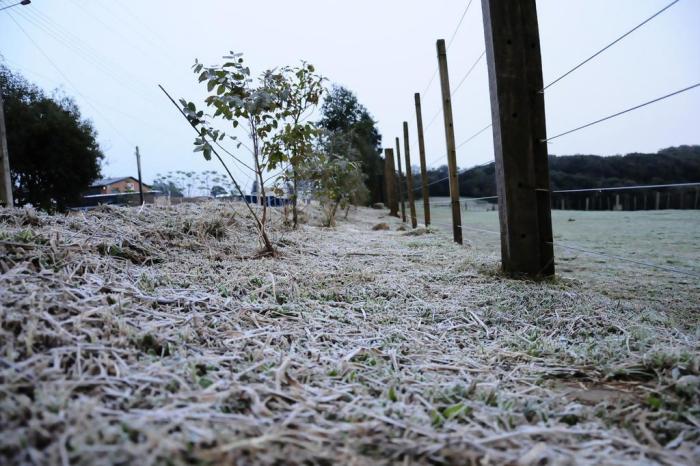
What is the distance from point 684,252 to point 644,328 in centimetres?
197

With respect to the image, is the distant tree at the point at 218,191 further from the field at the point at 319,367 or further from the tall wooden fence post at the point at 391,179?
the tall wooden fence post at the point at 391,179

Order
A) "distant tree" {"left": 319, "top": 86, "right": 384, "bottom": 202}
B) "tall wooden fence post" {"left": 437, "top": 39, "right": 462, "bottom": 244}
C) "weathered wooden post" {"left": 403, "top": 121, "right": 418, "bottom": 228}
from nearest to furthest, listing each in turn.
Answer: "tall wooden fence post" {"left": 437, "top": 39, "right": 462, "bottom": 244} < "weathered wooden post" {"left": 403, "top": 121, "right": 418, "bottom": 228} < "distant tree" {"left": 319, "top": 86, "right": 384, "bottom": 202}

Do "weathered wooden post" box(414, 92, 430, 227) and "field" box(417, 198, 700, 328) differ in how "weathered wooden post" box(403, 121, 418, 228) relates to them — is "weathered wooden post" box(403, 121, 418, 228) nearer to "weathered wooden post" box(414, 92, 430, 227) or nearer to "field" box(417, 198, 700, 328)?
"weathered wooden post" box(414, 92, 430, 227)

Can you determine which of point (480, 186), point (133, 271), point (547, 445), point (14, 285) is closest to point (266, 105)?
point (133, 271)

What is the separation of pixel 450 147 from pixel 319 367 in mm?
3527

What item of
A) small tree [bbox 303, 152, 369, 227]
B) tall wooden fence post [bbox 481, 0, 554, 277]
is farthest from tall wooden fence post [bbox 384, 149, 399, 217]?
tall wooden fence post [bbox 481, 0, 554, 277]

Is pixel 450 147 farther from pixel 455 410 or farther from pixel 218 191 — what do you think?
pixel 455 410

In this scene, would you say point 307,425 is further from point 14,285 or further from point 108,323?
point 14,285

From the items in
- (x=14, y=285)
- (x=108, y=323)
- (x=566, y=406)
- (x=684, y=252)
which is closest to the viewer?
(x=566, y=406)

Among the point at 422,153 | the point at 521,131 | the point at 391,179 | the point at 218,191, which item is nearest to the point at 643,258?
the point at 521,131

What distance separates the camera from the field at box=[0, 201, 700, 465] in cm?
65

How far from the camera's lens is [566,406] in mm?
861

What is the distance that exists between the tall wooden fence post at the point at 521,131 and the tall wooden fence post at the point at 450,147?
5.97 feet

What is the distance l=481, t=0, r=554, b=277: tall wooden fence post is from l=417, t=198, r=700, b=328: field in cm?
20
